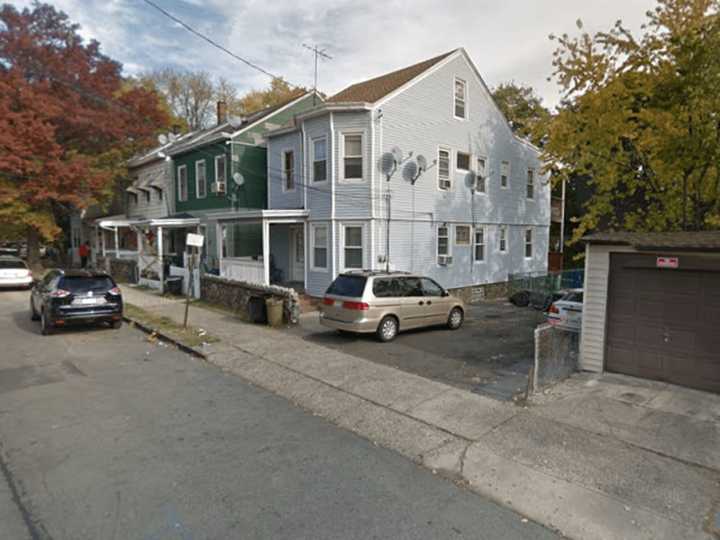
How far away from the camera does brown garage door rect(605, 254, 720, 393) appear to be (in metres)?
6.79

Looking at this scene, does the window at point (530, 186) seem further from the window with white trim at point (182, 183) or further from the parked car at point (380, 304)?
the window with white trim at point (182, 183)

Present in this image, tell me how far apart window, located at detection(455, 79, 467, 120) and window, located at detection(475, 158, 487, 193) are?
2.27 meters

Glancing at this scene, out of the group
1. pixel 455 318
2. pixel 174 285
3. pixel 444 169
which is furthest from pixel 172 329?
pixel 444 169

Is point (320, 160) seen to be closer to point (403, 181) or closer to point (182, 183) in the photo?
point (403, 181)

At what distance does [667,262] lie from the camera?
704 centimetres

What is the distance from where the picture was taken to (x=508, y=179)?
68.8 feet

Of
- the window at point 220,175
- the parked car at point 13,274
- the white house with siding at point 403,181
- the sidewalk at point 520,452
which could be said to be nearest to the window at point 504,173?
the white house with siding at point 403,181

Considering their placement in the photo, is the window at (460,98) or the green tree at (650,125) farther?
the window at (460,98)

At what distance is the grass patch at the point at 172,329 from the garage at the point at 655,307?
834 cm

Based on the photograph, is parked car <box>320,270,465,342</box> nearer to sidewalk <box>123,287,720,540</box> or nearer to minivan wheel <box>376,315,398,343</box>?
minivan wheel <box>376,315,398,343</box>

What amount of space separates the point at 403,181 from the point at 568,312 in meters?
7.92

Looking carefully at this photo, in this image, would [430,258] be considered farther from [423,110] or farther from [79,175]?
[79,175]

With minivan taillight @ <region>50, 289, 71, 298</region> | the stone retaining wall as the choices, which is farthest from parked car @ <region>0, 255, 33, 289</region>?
minivan taillight @ <region>50, 289, 71, 298</region>

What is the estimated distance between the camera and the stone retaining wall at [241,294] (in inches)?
489
